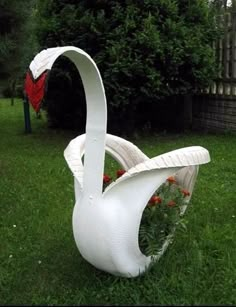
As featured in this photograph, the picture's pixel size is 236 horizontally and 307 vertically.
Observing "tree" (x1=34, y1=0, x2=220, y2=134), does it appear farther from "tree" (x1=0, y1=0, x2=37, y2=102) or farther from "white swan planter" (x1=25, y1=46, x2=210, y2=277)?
"white swan planter" (x1=25, y1=46, x2=210, y2=277)

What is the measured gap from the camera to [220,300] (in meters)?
3.19

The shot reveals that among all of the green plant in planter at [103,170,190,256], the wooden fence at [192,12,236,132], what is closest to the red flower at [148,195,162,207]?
the green plant in planter at [103,170,190,256]

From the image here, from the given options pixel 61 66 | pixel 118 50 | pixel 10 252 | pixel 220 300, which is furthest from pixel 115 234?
pixel 61 66

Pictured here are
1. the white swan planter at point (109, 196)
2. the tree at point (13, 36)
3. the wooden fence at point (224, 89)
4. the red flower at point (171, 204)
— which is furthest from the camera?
the tree at point (13, 36)

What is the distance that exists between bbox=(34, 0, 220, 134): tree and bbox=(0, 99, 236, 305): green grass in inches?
83.6

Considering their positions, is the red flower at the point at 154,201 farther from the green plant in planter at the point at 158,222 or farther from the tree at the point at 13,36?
the tree at the point at 13,36

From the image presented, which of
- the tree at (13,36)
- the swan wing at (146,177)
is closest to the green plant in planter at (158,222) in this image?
the swan wing at (146,177)

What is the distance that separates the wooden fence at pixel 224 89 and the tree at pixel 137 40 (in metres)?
0.71

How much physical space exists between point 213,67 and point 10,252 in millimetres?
6084

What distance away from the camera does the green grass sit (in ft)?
10.7

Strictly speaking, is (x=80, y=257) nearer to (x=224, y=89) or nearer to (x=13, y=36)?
(x=224, y=89)

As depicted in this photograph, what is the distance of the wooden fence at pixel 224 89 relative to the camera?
9.62 metres

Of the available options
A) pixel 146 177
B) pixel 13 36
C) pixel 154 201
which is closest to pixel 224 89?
pixel 13 36

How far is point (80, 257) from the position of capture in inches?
152
